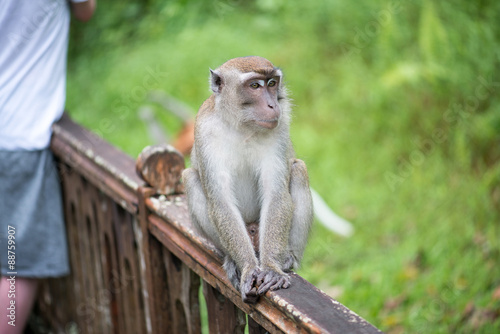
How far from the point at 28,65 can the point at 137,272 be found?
4.53ft

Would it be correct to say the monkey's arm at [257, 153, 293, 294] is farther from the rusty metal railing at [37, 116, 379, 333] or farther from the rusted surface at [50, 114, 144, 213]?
the rusted surface at [50, 114, 144, 213]

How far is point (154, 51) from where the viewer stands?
8422 mm

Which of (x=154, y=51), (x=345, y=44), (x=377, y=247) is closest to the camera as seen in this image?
(x=377, y=247)

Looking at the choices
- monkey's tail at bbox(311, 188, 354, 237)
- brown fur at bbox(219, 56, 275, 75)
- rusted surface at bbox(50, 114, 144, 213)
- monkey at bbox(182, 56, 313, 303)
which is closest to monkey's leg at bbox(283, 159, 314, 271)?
monkey at bbox(182, 56, 313, 303)

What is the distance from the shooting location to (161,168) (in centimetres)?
269

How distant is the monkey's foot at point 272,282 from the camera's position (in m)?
1.90

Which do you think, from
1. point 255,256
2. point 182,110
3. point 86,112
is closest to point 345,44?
point 182,110

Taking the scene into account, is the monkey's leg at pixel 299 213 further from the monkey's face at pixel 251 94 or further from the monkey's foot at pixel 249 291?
the monkey's foot at pixel 249 291

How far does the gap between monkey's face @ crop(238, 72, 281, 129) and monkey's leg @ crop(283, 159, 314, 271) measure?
31 cm

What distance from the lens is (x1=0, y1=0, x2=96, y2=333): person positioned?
3287 mm

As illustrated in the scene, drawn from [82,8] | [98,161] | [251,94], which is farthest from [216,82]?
[82,8]

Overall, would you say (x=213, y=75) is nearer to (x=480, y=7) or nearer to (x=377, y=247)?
(x=377, y=247)

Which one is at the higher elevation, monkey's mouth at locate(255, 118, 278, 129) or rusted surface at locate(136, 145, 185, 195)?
monkey's mouth at locate(255, 118, 278, 129)

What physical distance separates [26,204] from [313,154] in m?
3.67
